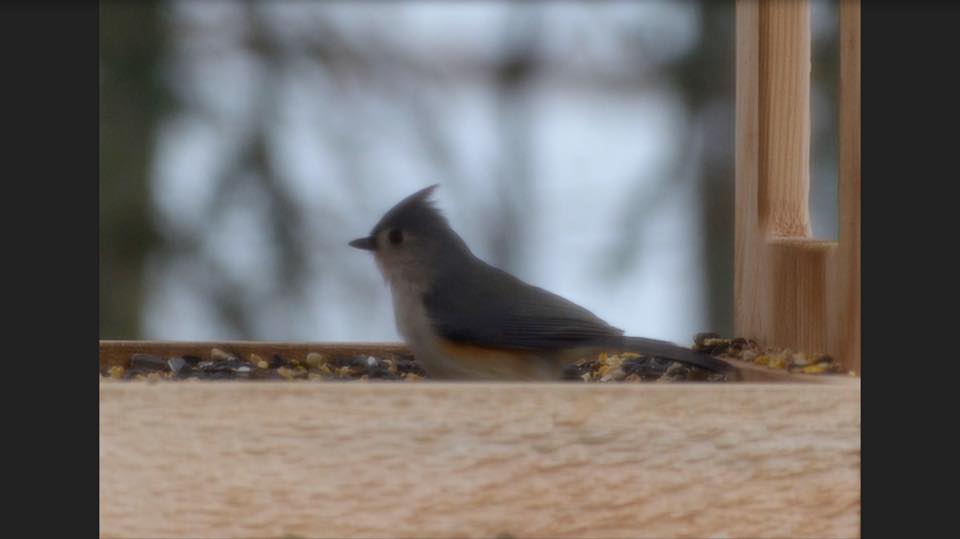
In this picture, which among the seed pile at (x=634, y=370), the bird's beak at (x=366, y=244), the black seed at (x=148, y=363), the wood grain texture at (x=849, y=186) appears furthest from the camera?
the bird's beak at (x=366, y=244)

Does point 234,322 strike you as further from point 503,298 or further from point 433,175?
point 503,298

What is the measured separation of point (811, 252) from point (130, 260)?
3233 mm

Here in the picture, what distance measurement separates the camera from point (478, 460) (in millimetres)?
2467

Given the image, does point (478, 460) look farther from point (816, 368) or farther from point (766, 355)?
point (766, 355)

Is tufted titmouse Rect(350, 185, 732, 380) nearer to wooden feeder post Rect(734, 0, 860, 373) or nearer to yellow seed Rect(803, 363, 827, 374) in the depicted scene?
wooden feeder post Rect(734, 0, 860, 373)

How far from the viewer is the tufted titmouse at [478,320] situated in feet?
10.3

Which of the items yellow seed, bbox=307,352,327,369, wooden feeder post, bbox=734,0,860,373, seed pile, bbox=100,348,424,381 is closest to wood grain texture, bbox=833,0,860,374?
wooden feeder post, bbox=734,0,860,373

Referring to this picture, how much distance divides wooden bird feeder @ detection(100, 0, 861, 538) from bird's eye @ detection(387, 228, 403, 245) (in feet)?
3.68

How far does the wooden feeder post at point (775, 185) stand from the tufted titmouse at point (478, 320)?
22 centimetres

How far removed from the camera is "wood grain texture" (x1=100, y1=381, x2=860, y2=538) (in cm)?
244

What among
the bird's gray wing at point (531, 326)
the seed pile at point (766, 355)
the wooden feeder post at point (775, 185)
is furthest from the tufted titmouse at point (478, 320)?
the wooden feeder post at point (775, 185)

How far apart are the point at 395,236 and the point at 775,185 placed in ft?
3.27

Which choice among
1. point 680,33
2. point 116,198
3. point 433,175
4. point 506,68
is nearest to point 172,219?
point 116,198

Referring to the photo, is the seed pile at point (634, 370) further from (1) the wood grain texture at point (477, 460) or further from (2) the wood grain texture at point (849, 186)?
(1) the wood grain texture at point (477, 460)
